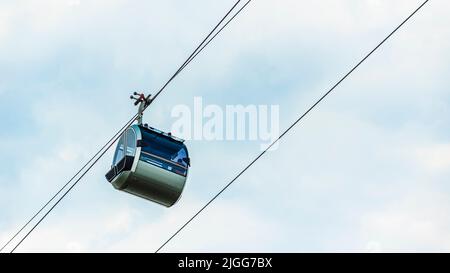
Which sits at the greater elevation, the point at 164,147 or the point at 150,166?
the point at 164,147

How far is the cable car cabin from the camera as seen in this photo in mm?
19547

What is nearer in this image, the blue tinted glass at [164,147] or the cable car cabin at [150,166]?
the cable car cabin at [150,166]

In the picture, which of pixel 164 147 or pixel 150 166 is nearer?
pixel 150 166

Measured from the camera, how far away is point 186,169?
2031 centimetres

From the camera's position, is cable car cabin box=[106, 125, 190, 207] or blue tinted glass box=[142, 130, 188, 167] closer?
cable car cabin box=[106, 125, 190, 207]

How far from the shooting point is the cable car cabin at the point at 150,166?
19.5 metres

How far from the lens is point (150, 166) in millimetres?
19672
